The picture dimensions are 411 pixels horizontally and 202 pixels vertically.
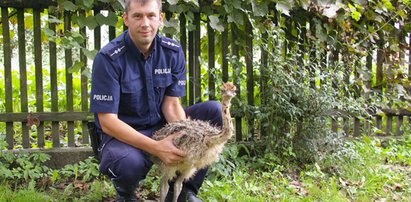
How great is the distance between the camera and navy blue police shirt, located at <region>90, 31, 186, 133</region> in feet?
11.2

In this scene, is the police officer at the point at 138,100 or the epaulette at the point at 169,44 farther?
the epaulette at the point at 169,44

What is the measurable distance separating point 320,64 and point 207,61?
4.14ft

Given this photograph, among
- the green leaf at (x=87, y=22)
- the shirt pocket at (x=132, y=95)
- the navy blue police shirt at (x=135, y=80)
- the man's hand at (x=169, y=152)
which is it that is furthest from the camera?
the green leaf at (x=87, y=22)

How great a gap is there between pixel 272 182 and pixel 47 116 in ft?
7.51

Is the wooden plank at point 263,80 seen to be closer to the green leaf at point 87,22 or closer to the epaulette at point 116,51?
the green leaf at point 87,22

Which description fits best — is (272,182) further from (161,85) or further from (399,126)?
(399,126)

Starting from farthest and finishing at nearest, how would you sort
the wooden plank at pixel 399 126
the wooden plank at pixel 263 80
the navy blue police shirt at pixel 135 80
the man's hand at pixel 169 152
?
the wooden plank at pixel 399 126 → the wooden plank at pixel 263 80 → the navy blue police shirt at pixel 135 80 → the man's hand at pixel 169 152

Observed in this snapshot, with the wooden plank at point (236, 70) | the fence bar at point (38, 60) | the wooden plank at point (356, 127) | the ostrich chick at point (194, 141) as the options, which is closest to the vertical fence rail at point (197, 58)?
the wooden plank at point (236, 70)

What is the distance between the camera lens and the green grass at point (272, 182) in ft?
13.7

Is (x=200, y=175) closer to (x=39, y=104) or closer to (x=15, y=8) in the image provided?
(x=39, y=104)

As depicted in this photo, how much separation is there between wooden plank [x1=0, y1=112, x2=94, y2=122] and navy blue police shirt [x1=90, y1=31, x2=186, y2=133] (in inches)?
52.1

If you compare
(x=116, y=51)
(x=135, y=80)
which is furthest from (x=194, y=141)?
(x=116, y=51)

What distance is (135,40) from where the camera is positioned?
353cm

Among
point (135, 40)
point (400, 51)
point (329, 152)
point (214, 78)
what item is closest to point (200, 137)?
point (135, 40)
